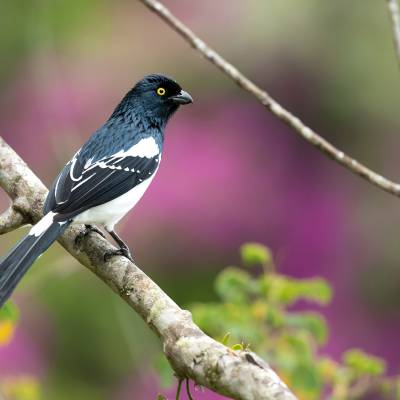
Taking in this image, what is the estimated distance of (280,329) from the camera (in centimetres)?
471

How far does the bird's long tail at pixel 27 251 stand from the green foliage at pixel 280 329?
883mm

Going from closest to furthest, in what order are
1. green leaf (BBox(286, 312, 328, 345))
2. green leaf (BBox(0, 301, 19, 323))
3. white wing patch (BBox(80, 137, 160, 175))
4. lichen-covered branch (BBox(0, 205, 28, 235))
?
1. green leaf (BBox(0, 301, 19, 323))
2. lichen-covered branch (BBox(0, 205, 28, 235))
3. green leaf (BBox(286, 312, 328, 345))
4. white wing patch (BBox(80, 137, 160, 175))

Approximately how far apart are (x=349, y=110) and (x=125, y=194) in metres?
4.71

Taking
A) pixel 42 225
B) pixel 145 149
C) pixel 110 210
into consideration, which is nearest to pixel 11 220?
pixel 42 225

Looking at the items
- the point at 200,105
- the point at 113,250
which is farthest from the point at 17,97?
the point at 113,250

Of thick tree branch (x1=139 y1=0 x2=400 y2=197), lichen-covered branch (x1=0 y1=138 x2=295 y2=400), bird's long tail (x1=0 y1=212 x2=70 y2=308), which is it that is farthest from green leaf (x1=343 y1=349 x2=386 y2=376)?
bird's long tail (x1=0 y1=212 x2=70 y2=308)

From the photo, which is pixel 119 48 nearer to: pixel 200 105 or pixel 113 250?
pixel 200 105

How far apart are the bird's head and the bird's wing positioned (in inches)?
17.6

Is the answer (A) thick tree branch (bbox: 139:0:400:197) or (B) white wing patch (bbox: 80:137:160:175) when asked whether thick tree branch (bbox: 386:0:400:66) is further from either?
(B) white wing patch (bbox: 80:137:160:175)

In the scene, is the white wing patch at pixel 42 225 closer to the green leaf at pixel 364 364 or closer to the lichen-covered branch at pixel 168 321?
the lichen-covered branch at pixel 168 321

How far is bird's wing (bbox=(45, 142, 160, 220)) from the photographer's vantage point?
4359mm

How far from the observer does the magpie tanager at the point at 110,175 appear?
→ 4059 millimetres

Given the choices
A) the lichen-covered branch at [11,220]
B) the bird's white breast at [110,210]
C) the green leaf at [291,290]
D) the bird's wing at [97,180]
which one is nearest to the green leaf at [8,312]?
the lichen-covered branch at [11,220]

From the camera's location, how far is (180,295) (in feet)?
26.7
